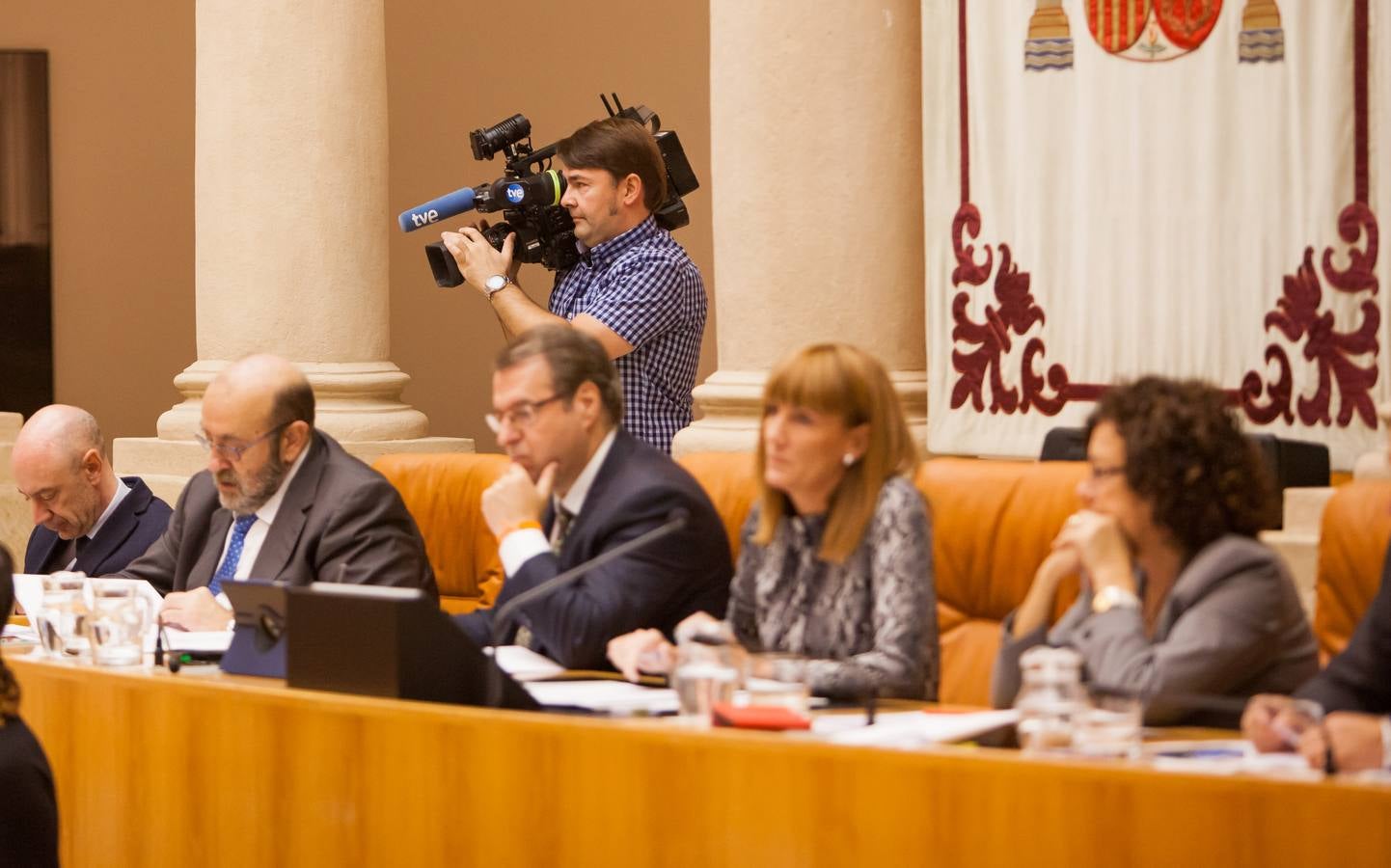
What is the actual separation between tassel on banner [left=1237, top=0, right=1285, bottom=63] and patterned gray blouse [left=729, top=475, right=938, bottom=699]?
5.09ft

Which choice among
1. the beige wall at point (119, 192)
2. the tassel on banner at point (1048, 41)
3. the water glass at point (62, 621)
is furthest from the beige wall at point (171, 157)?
the water glass at point (62, 621)

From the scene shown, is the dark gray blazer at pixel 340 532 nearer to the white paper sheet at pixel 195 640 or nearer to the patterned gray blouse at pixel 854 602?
the white paper sheet at pixel 195 640

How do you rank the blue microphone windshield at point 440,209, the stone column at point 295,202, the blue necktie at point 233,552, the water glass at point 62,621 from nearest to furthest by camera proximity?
the water glass at point 62,621, the blue necktie at point 233,552, the blue microphone windshield at point 440,209, the stone column at point 295,202

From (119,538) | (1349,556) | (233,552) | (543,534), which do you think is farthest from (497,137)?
(1349,556)

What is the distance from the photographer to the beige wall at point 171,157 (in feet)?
28.9

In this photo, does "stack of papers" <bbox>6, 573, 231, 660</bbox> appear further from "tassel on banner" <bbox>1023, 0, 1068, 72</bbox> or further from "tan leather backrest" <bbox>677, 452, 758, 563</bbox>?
"tassel on banner" <bbox>1023, 0, 1068, 72</bbox>

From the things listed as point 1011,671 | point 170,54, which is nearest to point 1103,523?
point 1011,671

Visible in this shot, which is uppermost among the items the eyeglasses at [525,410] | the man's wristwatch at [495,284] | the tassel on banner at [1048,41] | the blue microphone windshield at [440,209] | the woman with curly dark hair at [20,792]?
the tassel on banner at [1048,41]

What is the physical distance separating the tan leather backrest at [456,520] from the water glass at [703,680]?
191 centimetres

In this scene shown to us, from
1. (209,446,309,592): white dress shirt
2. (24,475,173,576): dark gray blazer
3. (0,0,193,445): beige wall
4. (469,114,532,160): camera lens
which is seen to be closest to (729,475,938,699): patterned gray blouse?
(209,446,309,592): white dress shirt

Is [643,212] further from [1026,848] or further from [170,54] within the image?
[170,54]

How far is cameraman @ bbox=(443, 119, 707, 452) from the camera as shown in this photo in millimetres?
4430

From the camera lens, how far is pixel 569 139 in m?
4.62

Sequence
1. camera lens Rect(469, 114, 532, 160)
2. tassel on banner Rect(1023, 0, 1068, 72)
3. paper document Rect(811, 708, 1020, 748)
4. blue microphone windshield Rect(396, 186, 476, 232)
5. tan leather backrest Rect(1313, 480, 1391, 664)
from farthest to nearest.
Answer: camera lens Rect(469, 114, 532, 160) → blue microphone windshield Rect(396, 186, 476, 232) → tassel on banner Rect(1023, 0, 1068, 72) → tan leather backrest Rect(1313, 480, 1391, 664) → paper document Rect(811, 708, 1020, 748)
